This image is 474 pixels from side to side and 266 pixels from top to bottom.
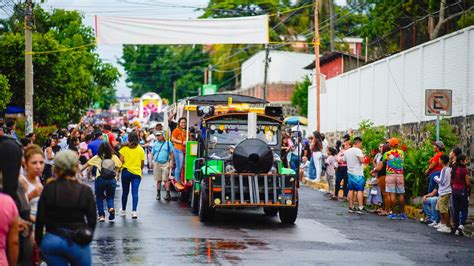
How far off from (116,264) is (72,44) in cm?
3867

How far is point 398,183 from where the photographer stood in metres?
22.8

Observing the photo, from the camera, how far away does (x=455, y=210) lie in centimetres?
1920

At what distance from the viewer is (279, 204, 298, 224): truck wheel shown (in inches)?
765

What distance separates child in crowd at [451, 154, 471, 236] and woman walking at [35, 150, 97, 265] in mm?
11589

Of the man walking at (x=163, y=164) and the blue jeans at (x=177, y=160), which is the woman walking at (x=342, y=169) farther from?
the man walking at (x=163, y=164)

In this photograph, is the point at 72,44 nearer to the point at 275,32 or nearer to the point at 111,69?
the point at 111,69

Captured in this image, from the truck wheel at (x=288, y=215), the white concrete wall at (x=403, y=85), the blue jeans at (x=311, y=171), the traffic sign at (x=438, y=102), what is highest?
the white concrete wall at (x=403, y=85)

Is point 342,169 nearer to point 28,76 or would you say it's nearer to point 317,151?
point 317,151

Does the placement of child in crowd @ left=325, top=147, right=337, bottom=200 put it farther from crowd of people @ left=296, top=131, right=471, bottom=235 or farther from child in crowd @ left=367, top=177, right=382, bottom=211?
child in crowd @ left=367, top=177, right=382, bottom=211

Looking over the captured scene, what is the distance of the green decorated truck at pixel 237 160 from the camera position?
740 inches

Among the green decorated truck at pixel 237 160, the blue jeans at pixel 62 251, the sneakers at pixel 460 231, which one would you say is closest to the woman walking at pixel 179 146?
the green decorated truck at pixel 237 160

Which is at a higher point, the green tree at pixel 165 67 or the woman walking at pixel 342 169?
the green tree at pixel 165 67

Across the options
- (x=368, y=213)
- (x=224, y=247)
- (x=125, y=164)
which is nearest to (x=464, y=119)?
(x=368, y=213)

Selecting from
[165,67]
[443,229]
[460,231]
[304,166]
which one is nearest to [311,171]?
[304,166]
